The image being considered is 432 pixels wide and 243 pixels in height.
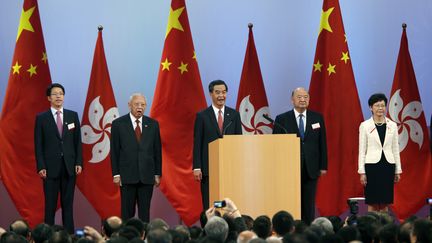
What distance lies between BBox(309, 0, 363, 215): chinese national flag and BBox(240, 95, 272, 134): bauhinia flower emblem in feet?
1.77

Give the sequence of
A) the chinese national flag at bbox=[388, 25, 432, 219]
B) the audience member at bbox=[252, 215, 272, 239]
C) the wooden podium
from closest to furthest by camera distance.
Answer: the audience member at bbox=[252, 215, 272, 239] < the wooden podium < the chinese national flag at bbox=[388, 25, 432, 219]

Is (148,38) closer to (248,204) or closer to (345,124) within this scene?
(345,124)

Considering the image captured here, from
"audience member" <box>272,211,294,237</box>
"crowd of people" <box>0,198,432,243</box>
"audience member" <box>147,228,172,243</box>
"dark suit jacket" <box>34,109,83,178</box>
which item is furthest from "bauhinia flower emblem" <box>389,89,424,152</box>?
"audience member" <box>147,228,172,243</box>

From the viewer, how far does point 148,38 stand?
9711mm

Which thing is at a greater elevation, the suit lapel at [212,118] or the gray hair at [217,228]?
the suit lapel at [212,118]

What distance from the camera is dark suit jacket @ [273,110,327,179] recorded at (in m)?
8.01

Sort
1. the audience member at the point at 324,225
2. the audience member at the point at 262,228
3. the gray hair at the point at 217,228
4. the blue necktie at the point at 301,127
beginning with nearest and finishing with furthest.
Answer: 1. the gray hair at the point at 217,228
2. the audience member at the point at 324,225
3. the audience member at the point at 262,228
4. the blue necktie at the point at 301,127

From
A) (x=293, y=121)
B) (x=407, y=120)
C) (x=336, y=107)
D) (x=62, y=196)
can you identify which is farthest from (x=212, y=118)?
(x=407, y=120)

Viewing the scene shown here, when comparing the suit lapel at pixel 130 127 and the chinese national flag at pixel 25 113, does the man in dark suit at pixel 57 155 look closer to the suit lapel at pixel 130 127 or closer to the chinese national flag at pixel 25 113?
the suit lapel at pixel 130 127

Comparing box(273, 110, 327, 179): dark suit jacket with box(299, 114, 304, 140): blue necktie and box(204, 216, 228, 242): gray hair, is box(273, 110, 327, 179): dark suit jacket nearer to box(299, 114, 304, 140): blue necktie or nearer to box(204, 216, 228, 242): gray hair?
box(299, 114, 304, 140): blue necktie

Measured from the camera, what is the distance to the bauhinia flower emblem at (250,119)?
29.9 ft

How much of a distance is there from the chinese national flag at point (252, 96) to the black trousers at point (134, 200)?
1567mm

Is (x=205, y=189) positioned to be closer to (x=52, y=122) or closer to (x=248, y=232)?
(x=52, y=122)

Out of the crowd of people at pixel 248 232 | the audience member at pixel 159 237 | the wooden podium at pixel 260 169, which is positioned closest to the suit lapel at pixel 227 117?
the wooden podium at pixel 260 169
